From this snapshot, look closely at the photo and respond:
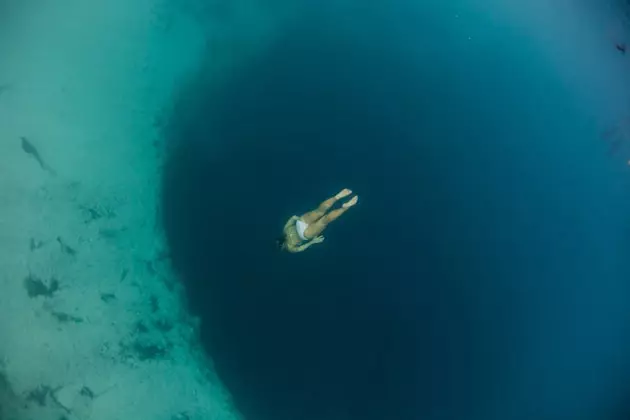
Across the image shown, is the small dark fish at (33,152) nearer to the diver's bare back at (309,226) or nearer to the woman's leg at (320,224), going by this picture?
the diver's bare back at (309,226)

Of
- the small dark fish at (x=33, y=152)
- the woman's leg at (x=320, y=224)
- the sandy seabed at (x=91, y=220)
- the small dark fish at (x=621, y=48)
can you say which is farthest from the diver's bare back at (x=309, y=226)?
the small dark fish at (x=621, y=48)

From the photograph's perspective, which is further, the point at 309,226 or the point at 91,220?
the point at 91,220

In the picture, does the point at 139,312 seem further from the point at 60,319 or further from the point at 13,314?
the point at 13,314

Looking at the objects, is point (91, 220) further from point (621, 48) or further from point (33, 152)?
point (621, 48)

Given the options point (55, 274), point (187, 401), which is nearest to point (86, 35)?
point (55, 274)

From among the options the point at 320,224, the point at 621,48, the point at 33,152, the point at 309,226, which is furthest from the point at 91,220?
the point at 621,48

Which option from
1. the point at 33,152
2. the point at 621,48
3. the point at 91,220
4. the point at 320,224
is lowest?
the point at 621,48
